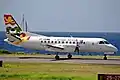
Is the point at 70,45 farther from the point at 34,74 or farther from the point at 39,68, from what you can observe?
Answer: the point at 34,74

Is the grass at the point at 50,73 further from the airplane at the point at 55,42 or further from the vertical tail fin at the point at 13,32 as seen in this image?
the vertical tail fin at the point at 13,32

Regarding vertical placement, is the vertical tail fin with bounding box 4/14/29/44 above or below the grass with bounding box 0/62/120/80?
above

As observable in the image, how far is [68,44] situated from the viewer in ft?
194

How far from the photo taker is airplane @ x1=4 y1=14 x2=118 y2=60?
2293 inches

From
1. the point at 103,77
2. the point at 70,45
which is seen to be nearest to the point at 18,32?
the point at 70,45

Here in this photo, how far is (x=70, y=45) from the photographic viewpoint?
59062 millimetres

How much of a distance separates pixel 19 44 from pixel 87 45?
32.4 ft

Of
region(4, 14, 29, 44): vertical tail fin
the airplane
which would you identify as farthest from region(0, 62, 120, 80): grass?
region(4, 14, 29, 44): vertical tail fin

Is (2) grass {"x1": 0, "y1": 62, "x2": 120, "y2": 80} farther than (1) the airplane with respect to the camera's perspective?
No

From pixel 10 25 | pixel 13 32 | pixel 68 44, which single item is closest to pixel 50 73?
pixel 68 44

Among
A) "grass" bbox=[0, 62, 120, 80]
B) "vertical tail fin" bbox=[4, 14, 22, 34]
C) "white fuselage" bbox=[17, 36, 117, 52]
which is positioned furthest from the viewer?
"vertical tail fin" bbox=[4, 14, 22, 34]

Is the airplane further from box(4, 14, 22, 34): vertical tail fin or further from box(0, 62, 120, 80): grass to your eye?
box(0, 62, 120, 80): grass

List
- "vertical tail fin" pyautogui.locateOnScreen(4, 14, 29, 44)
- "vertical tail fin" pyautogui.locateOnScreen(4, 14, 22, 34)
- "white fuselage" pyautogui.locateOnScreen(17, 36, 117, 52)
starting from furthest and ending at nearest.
Answer: "vertical tail fin" pyautogui.locateOnScreen(4, 14, 22, 34)
"vertical tail fin" pyautogui.locateOnScreen(4, 14, 29, 44)
"white fuselage" pyautogui.locateOnScreen(17, 36, 117, 52)

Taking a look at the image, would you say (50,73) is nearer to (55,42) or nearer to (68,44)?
(68,44)
